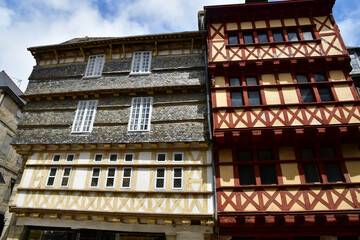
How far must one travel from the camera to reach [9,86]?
18.1 meters

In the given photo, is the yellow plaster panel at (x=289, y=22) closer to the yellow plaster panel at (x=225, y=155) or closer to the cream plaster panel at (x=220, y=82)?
the cream plaster panel at (x=220, y=82)

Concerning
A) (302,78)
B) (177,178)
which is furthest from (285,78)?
(177,178)

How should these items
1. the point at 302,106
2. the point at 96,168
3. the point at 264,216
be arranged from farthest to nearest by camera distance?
the point at 96,168, the point at 302,106, the point at 264,216

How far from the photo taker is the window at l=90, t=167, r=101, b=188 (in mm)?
10219

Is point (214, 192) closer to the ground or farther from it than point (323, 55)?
closer to the ground

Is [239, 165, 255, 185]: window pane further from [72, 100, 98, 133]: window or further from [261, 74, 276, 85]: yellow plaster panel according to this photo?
[72, 100, 98, 133]: window

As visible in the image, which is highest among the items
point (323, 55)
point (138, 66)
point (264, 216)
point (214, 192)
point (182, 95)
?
point (138, 66)

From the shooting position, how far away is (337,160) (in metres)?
9.17

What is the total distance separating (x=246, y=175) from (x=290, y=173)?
1.65 meters

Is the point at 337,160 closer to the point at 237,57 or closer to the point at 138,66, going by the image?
the point at 237,57

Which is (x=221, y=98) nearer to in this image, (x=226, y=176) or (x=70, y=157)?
(x=226, y=176)

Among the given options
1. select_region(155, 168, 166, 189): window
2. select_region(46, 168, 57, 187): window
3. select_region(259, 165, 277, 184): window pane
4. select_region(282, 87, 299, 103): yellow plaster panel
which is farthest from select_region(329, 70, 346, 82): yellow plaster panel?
select_region(46, 168, 57, 187): window

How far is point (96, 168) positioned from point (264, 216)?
7164mm

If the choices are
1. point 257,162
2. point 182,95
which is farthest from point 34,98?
point 257,162
